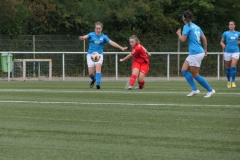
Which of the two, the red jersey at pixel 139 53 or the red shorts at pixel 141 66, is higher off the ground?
the red jersey at pixel 139 53

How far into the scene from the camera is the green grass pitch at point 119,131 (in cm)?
579

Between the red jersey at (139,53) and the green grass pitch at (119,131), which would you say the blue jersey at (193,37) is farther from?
the red jersey at (139,53)

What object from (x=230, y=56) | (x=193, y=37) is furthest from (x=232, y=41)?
(x=193, y=37)

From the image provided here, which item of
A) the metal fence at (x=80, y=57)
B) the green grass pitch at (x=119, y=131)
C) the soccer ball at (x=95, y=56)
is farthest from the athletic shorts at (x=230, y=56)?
the metal fence at (x=80, y=57)

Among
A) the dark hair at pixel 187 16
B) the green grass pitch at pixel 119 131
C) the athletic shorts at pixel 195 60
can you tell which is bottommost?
the green grass pitch at pixel 119 131

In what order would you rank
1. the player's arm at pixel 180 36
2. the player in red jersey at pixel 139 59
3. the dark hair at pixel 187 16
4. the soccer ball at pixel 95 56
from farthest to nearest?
the soccer ball at pixel 95 56
the player in red jersey at pixel 139 59
the dark hair at pixel 187 16
the player's arm at pixel 180 36

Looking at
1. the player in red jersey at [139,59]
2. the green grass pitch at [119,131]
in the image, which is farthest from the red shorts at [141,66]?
the green grass pitch at [119,131]

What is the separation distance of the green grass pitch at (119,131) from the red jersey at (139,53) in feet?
23.0

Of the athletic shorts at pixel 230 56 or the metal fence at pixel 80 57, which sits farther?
the metal fence at pixel 80 57

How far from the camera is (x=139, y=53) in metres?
18.0

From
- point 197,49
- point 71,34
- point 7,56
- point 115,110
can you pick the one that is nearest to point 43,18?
point 71,34

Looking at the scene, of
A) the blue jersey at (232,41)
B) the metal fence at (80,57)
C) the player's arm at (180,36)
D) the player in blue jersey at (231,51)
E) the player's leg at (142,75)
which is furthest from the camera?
the metal fence at (80,57)

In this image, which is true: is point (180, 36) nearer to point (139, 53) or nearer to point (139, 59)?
point (139, 53)

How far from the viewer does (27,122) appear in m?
8.06
